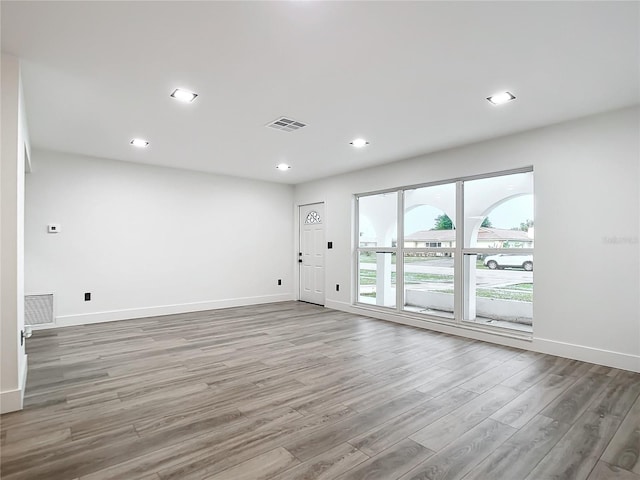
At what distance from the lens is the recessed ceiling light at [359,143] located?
4.47 metres

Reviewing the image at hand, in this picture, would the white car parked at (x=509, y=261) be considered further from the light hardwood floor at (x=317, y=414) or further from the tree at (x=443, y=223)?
the light hardwood floor at (x=317, y=414)

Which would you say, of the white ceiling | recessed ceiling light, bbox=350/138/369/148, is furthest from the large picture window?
recessed ceiling light, bbox=350/138/369/148

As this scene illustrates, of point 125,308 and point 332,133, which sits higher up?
point 332,133

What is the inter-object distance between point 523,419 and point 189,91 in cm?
375

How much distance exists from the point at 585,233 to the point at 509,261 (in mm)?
899

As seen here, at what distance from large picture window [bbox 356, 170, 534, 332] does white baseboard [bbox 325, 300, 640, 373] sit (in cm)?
16

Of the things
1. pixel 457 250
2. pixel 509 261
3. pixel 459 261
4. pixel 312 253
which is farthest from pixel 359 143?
pixel 312 253

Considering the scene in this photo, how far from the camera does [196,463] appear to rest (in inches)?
73.7

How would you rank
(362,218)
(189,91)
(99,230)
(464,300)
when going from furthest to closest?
(362,218) → (99,230) → (464,300) → (189,91)

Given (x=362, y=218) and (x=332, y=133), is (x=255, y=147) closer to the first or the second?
(x=332, y=133)

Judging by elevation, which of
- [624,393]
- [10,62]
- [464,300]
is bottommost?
[624,393]

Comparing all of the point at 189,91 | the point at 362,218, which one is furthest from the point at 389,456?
the point at 362,218

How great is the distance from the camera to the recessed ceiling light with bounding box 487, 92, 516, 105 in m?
3.08

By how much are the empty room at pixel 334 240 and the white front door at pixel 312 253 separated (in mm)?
518
